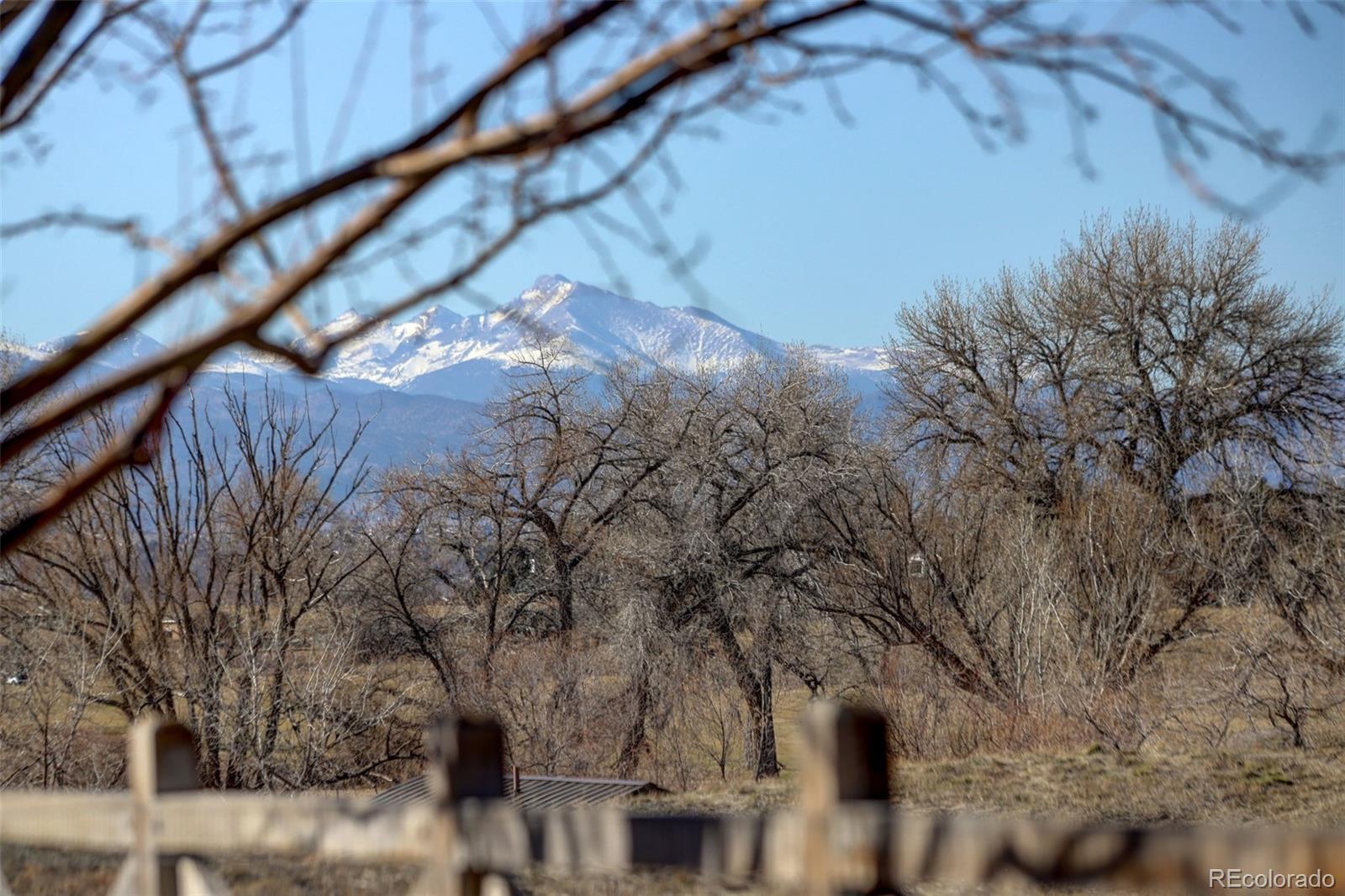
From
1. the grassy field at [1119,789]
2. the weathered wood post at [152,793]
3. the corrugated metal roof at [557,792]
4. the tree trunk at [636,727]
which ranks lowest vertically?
the tree trunk at [636,727]

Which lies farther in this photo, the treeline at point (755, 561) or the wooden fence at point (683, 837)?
the treeline at point (755, 561)

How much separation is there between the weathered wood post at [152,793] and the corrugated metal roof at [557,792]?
5070 millimetres

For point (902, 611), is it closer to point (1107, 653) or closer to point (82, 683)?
point (1107, 653)

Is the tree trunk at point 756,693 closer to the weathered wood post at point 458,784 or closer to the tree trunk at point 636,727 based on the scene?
the tree trunk at point 636,727

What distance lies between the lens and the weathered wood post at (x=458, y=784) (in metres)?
2.48

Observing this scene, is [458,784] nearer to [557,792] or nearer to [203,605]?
[557,792]

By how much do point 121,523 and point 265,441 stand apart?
8.16 feet

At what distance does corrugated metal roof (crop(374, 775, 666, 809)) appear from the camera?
27.9ft

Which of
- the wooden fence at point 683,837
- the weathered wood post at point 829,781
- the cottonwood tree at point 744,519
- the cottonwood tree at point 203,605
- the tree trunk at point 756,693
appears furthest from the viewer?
the cottonwood tree at point 744,519

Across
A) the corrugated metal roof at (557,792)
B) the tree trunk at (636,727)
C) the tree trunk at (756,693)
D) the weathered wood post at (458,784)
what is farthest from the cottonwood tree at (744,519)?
the weathered wood post at (458,784)

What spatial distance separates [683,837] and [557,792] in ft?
23.8

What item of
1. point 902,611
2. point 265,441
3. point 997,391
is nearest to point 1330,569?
point 902,611

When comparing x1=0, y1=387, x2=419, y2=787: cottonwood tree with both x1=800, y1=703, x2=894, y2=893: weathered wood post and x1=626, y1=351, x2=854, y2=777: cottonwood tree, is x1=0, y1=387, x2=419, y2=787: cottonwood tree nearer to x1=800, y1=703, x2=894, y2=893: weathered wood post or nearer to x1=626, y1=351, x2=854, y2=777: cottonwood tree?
x1=800, y1=703, x2=894, y2=893: weathered wood post

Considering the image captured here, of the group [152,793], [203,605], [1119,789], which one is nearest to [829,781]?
[152,793]
